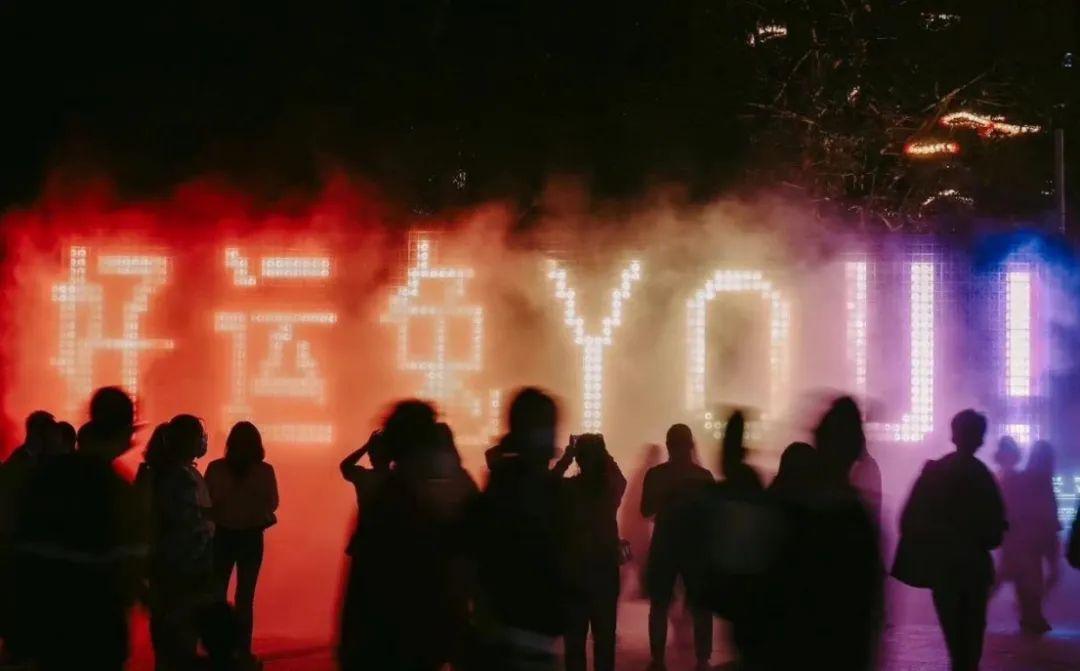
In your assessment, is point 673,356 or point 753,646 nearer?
point 753,646

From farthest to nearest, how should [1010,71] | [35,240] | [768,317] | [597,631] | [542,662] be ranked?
[1010,71], [35,240], [768,317], [597,631], [542,662]

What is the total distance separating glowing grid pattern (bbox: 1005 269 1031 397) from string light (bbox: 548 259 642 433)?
123 inches

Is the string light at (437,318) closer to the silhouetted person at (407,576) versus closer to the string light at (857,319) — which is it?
the string light at (857,319)

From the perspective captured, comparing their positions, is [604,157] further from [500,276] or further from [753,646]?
[753,646]

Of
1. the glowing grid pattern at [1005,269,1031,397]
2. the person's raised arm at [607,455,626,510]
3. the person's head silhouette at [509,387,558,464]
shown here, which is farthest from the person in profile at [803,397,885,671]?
the glowing grid pattern at [1005,269,1031,397]

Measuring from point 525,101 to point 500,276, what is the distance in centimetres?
707

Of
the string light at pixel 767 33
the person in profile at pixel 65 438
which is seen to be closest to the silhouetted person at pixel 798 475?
the person in profile at pixel 65 438

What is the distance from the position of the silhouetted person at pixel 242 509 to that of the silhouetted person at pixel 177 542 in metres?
1.32

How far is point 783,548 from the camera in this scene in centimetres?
589

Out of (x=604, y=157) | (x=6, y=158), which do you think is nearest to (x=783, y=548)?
(x=604, y=157)

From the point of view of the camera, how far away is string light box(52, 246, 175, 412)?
12.8 m

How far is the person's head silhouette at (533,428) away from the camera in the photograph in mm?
5863

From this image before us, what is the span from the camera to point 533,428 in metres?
5.87

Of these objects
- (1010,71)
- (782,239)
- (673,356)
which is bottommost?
(673,356)
